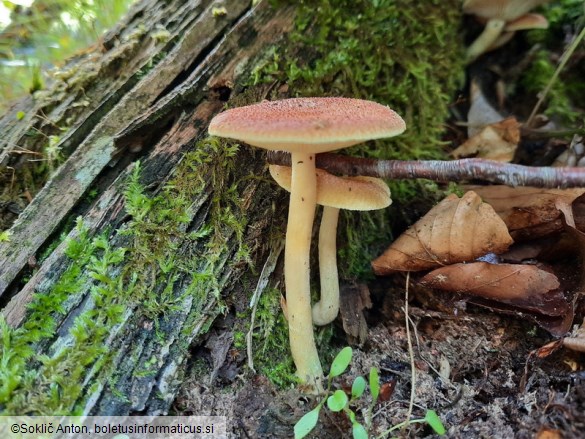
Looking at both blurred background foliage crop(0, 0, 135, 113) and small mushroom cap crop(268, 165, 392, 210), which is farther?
blurred background foliage crop(0, 0, 135, 113)

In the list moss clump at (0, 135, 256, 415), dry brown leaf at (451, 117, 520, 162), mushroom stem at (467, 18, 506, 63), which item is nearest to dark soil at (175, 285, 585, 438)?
moss clump at (0, 135, 256, 415)

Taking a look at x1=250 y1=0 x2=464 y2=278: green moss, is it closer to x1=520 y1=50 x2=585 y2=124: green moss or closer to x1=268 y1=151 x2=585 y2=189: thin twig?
x1=268 y1=151 x2=585 y2=189: thin twig

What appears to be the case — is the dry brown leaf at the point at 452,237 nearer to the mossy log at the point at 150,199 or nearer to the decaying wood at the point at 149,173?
the mossy log at the point at 150,199

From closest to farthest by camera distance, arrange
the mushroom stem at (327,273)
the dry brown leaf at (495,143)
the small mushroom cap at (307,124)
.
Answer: the small mushroom cap at (307,124), the mushroom stem at (327,273), the dry brown leaf at (495,143)

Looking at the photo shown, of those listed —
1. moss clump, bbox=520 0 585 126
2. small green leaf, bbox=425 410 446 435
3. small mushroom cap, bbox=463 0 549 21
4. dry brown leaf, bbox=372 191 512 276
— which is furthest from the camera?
moss clump, bbox=520 0 585 126

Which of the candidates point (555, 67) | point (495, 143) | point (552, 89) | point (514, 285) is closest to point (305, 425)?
point (514, 285)

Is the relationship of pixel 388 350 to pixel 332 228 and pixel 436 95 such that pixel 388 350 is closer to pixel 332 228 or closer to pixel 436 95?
pixel 332 228

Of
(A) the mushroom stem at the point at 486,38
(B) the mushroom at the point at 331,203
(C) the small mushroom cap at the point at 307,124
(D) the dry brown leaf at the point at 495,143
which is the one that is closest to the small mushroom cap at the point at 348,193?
(B) the mushroom at the point at 331,203
